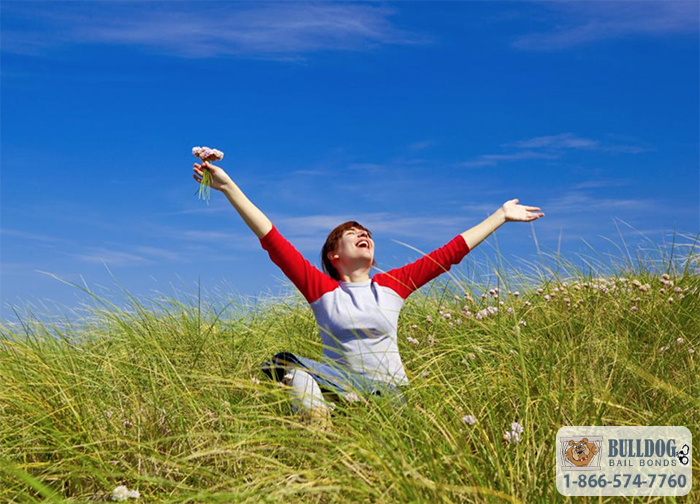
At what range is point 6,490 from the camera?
3.12 m

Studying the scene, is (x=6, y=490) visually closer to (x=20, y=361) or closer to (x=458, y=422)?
(x=20, y=361)

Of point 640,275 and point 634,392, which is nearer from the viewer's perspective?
point 634,392

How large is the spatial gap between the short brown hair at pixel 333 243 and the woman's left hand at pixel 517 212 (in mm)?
1043

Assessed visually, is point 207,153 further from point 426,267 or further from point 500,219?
point 500,219

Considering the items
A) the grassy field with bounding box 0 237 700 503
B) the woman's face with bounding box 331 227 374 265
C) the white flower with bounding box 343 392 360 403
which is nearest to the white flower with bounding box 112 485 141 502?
the grassy field with bounding box 0 237 700 503

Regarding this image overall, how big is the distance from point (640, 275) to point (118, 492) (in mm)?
6206

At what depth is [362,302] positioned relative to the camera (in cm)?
419

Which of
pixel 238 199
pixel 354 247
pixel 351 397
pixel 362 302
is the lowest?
pixel 351 397

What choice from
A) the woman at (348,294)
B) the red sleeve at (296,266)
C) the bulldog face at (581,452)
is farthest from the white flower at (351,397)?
the bulldog face at (581,452)

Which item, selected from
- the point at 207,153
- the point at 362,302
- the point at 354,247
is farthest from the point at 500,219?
the point at 207,153

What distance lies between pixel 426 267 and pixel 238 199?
136cm

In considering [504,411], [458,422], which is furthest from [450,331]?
[458,422]

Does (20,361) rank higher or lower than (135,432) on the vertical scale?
higher

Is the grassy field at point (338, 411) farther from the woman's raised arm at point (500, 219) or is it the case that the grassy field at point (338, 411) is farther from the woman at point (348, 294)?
the woman's raised arm at point (500, 219)
